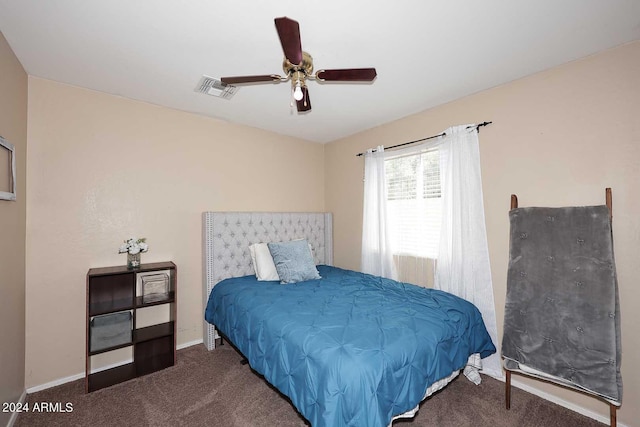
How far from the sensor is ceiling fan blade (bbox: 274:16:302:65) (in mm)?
1211

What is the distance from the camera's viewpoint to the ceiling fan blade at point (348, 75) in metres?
1.67

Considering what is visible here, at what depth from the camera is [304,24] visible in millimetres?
1645

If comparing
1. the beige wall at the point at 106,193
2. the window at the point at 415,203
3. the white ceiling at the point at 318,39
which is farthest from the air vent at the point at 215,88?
the window at the point at 415,203

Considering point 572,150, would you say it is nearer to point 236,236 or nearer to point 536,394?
point 536,394

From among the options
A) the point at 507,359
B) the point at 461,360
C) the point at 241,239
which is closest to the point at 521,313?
the point at 507,359

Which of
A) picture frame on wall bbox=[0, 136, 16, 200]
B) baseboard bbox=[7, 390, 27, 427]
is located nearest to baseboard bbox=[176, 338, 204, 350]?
baseboard bbox=[7, 390, 27, 427]

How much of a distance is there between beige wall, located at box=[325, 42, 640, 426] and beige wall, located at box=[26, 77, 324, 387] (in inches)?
103

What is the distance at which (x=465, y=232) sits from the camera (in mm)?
2576

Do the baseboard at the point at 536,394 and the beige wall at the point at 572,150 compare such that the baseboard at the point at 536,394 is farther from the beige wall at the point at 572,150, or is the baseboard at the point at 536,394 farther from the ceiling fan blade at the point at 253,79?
the ceiling fan blade at the point at 253,79

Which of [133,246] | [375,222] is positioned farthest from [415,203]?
[133,246]

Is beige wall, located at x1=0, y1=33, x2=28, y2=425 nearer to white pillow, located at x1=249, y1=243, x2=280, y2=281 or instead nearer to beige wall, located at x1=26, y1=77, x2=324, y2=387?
beige wall, located at x1=26, y1=77, x2=324, y2=387

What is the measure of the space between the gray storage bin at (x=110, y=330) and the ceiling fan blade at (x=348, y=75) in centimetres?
270

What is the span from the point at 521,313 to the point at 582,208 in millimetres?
890

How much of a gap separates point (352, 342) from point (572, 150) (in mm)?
2178
